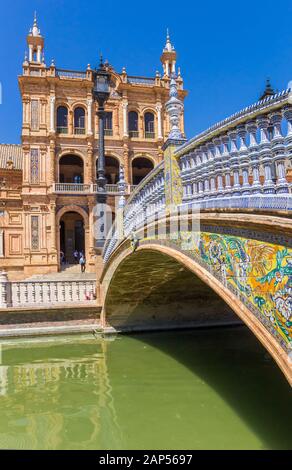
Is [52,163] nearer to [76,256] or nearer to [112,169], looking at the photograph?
[112,169]

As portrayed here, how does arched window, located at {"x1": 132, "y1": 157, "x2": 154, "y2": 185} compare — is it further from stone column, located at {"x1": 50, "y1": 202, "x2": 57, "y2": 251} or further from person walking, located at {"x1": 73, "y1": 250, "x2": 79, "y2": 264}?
stone column, located at {"x1": 50, "y1": 202, "x2": 57, "y2": 251}

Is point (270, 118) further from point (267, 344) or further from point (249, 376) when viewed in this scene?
point (249, 376)

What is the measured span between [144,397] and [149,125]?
23.9 metres

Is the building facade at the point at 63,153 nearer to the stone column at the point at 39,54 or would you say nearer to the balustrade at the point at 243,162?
the stone column at the point at 39,54

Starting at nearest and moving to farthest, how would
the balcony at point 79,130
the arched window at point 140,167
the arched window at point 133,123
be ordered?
the balcony at point 79,130 < the arched window at point 133,123 < the arched window at point 140,167

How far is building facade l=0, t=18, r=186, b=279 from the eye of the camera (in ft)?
79.1

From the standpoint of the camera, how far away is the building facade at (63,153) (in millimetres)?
24109

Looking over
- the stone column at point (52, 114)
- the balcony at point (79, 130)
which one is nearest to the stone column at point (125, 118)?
the balcony at point (79, 130)

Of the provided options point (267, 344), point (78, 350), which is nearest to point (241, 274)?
point (267, 344)

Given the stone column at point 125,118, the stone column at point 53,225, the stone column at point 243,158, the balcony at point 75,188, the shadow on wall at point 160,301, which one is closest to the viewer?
the stone column at point 243,158

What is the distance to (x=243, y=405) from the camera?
227 inches

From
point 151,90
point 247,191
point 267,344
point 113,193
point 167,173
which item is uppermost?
point 151,90

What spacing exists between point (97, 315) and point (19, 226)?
15165 millimetres

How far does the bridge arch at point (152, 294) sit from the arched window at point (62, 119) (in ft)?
54.9
